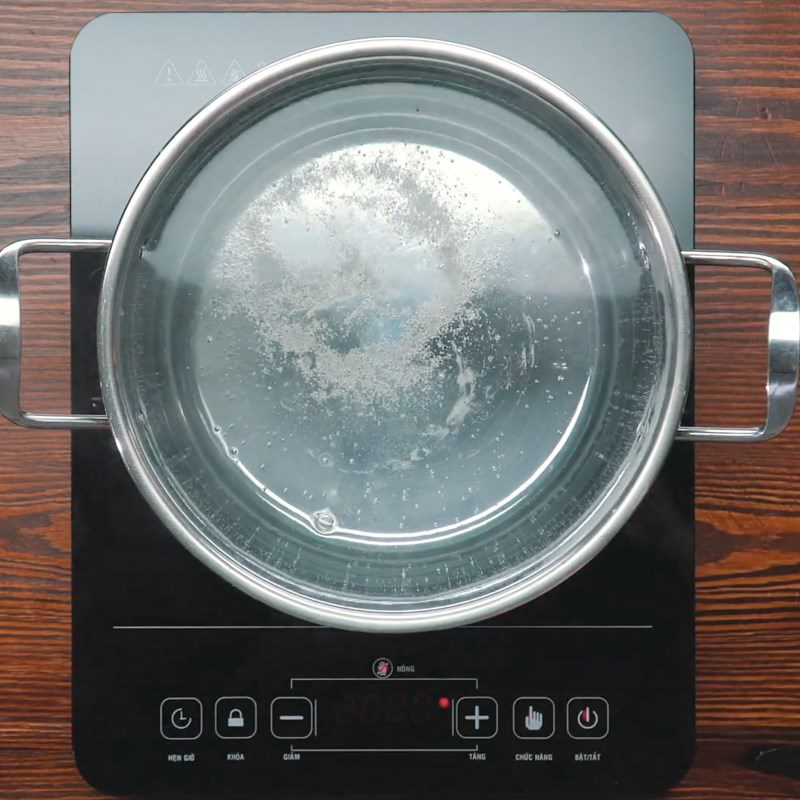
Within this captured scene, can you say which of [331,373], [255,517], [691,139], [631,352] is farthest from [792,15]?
[255,517]

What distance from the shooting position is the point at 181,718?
0.52 meters

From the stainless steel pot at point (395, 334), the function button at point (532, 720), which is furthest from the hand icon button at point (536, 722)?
the stainless steel pot at point (395, 334)

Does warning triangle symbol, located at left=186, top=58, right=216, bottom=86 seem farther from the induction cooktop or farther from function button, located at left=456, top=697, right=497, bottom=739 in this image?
function button, located at left=456, top=697, right=497, bottom=739

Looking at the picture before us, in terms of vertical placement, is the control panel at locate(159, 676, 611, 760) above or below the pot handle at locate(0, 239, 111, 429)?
below

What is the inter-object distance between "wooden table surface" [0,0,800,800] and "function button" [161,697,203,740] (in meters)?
0.07

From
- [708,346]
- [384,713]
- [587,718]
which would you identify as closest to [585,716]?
[587,718]

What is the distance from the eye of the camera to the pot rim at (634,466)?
0.43 meters

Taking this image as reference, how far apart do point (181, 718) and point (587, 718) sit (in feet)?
0.87

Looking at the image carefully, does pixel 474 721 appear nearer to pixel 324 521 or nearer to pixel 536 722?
pixel 536 722

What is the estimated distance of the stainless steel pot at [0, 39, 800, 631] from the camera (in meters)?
0.51

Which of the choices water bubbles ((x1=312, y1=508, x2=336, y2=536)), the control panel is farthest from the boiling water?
the control panel

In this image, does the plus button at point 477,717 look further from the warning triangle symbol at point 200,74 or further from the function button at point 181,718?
the warning triangle symbol at point 200,74

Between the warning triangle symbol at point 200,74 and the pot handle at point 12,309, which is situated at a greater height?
the warning triangle symbol at point 200,74

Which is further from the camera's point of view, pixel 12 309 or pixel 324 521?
pixel 324 521
